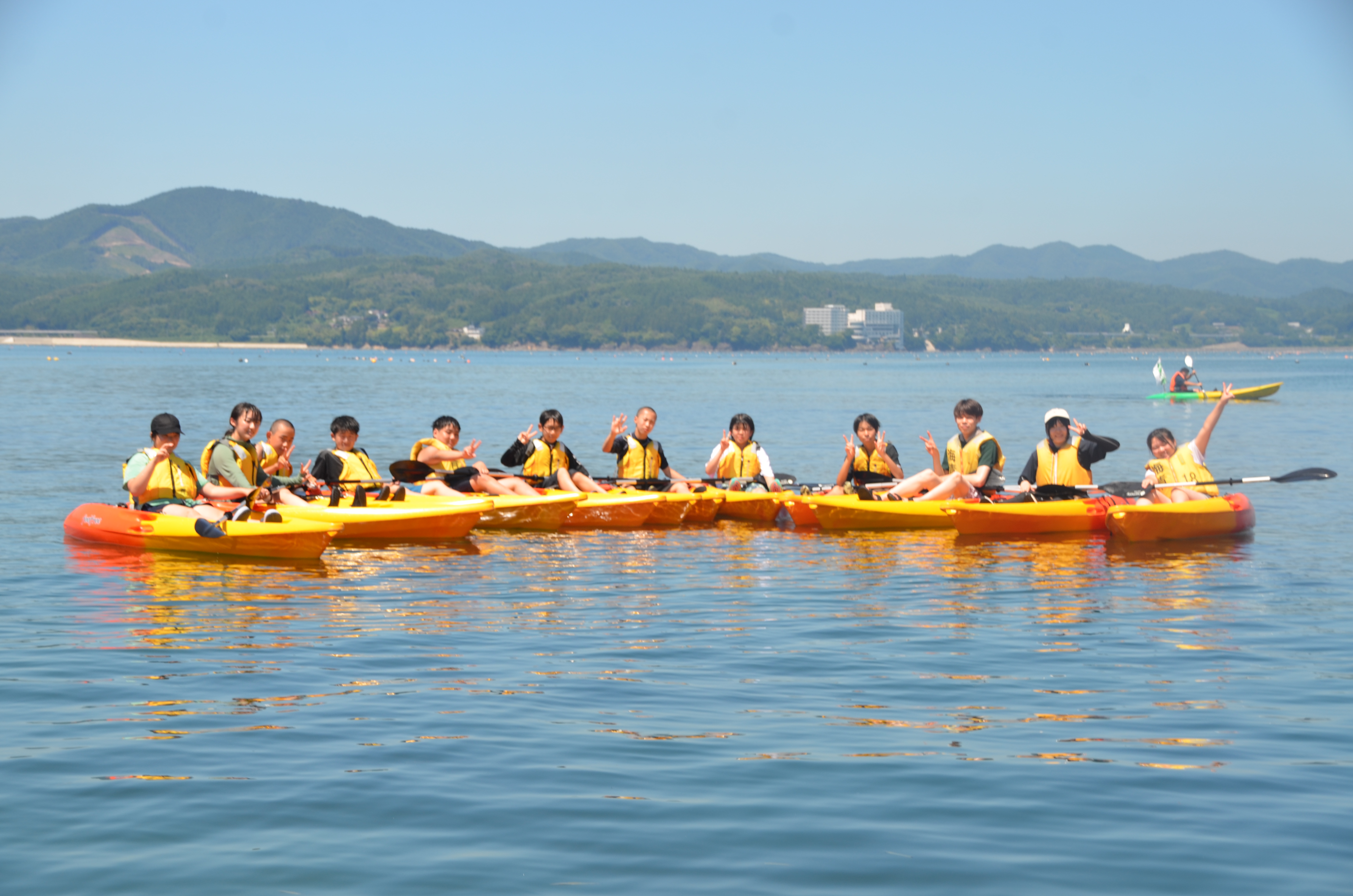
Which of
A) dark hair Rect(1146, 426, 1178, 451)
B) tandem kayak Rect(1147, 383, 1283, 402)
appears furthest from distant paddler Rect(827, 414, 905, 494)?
tandem kayak Rect(1147, 383, 1283, 402)

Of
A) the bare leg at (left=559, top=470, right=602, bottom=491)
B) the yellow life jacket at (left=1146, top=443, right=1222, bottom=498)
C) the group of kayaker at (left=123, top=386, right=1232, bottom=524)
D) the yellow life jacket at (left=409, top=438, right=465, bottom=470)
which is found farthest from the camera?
the bare leg at (left=559, top=470, right=602, bottom=491)

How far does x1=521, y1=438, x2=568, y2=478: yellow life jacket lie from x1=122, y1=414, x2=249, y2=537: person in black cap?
4291mm

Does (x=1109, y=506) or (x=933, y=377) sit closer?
(x=1109, y=506)

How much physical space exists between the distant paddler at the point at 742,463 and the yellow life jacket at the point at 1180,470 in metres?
4.99

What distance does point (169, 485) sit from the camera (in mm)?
13578

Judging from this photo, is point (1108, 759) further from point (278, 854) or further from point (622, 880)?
point (278, 854)

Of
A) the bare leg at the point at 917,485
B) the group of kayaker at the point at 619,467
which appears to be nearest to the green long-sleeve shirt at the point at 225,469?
the group of kayaker at the point at 619,467

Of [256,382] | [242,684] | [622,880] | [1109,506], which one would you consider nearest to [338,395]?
[256,382]

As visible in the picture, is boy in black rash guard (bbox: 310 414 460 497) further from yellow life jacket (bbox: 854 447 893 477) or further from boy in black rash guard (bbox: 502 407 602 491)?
yellow life jacket (bbox: 854 447 893 477)

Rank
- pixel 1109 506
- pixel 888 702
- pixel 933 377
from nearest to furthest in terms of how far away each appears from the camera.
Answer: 1. pixel 888 702
2. pixel 1109 506
3. pixel 933 377

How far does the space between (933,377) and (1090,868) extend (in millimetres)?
105387

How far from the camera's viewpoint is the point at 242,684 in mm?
8281

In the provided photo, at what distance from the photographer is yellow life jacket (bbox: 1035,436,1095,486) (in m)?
15.7

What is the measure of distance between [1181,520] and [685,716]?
9.81 meters
